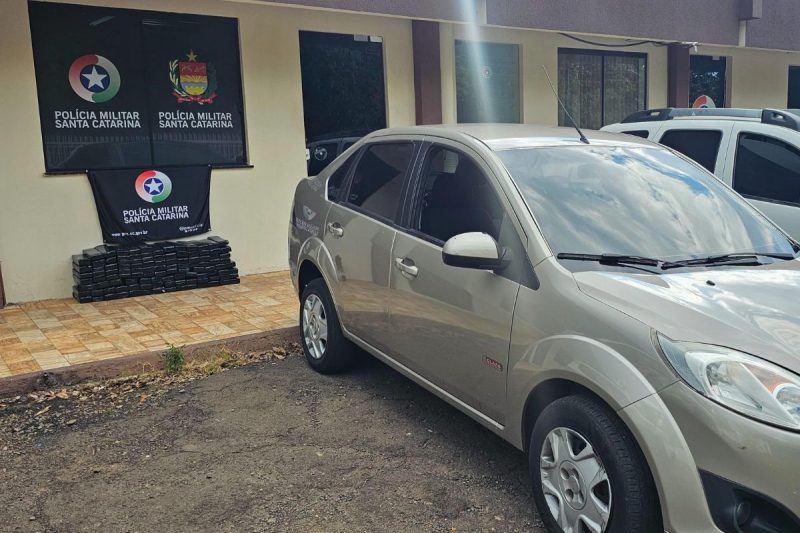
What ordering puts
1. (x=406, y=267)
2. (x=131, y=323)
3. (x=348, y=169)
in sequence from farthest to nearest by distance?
1. (x=131, y=323)
2. (x=348, y=169)
3. (x=406, y=267)

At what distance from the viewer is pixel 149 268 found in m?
7.99

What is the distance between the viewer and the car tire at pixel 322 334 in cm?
531

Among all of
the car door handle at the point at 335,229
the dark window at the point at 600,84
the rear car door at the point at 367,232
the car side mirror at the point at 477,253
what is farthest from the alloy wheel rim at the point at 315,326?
the dark window at the point at 600,84

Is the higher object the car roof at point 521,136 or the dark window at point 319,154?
the car roof at point 521,136

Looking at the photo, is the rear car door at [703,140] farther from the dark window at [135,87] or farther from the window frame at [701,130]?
the dark window at [135,87]

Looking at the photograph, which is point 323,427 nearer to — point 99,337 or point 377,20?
point 99,337

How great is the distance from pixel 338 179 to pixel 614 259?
265 centimetres

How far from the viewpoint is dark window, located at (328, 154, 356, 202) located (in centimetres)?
→ 541

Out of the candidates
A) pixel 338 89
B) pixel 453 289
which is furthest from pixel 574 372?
pixel 338 89

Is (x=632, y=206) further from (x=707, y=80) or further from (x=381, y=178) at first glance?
(x=707, y=80)

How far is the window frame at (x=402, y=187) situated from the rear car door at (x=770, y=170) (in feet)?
10.6

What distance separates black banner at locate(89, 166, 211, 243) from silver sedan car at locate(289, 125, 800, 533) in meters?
3.88

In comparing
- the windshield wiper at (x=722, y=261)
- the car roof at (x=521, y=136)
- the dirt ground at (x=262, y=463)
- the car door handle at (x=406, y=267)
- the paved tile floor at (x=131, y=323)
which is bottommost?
the dirt ground at (x=262, y=463)

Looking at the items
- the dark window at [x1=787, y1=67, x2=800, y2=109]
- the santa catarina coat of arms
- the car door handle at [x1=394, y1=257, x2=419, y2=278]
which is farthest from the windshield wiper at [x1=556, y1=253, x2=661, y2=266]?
the dark window at [x1=787, y1=67, x2=800, y2=109]
